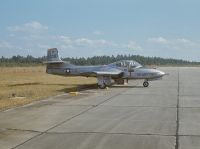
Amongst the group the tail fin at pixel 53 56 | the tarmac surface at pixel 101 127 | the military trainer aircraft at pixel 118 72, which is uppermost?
the tail fin at pixel 53 56

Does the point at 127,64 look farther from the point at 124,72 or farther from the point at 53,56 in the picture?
the point at 53,56

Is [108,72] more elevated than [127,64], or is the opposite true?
[127,64]

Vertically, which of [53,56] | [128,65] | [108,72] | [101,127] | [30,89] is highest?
[53,56]

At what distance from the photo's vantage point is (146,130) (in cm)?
1107

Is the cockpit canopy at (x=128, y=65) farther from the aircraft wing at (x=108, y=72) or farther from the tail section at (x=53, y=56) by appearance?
the tail section at (x=53, y=56)

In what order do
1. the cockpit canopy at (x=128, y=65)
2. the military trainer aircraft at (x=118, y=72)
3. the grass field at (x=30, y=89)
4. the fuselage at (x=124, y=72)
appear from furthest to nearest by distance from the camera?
the cockpit canopy at (x=128, y=65) → the fuselage at (x=124, y=72) → the military trainer aircraft at (x=118, y=72) → the grass field at (x=30, y=89)

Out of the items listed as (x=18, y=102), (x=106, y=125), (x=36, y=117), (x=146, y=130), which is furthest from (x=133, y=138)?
(x=18, y=102)

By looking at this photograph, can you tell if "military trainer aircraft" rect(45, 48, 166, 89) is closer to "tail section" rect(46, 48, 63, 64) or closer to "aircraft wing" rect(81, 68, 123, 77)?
"aircraft wing" rect(81, 68, 123, 77)

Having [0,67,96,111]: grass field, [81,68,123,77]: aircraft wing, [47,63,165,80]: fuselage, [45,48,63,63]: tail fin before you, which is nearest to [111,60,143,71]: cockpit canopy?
[47,63,165,80]: fuselage

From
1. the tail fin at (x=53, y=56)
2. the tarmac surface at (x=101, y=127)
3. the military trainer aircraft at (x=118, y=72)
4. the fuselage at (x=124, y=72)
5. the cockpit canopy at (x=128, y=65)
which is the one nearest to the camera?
the tarmac surface at (x=101, y=127)

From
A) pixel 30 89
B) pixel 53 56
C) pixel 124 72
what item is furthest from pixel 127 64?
pixel 30 89

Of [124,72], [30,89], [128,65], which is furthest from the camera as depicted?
[128,65]

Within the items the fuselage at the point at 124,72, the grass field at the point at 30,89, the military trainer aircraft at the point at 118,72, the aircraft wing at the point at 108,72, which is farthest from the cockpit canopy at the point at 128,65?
the grass field at the point at 30,89

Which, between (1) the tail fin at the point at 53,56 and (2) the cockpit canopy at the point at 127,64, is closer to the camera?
(2) the cockpit canopy at the point at 127,64
